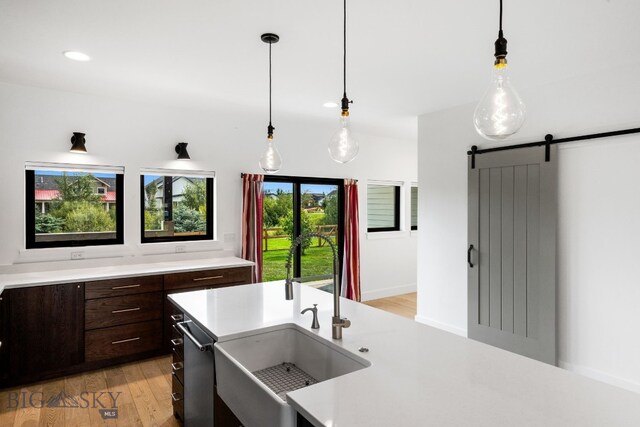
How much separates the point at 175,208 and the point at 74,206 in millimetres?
989

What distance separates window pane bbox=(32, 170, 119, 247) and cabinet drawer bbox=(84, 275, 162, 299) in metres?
0.75

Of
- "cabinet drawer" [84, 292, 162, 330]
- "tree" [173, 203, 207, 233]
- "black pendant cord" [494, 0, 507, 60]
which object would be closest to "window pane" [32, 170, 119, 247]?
"tree" [173, 203, 207, 233]

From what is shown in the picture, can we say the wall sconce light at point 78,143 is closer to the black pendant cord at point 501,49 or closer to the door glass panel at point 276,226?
the door glass panel at point 276,226

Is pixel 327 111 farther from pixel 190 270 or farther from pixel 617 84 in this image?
pixel 617 84

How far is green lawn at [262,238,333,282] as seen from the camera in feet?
16.9

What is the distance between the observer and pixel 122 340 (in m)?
3.59

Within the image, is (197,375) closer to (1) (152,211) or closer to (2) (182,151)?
(1) (152,211)

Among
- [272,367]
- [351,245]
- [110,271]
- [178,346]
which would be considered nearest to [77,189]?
[110,271]

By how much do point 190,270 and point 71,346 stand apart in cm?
116

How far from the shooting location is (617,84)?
3066 millimetres

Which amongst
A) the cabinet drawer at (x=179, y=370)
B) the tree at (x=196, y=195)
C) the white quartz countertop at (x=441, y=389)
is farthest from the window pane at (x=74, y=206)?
the white quartz countertop at (x=441, y=389)

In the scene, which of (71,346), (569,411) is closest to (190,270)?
(71,346)

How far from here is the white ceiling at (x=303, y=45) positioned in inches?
85.0

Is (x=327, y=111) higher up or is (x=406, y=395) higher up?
(x=327, y=111)
